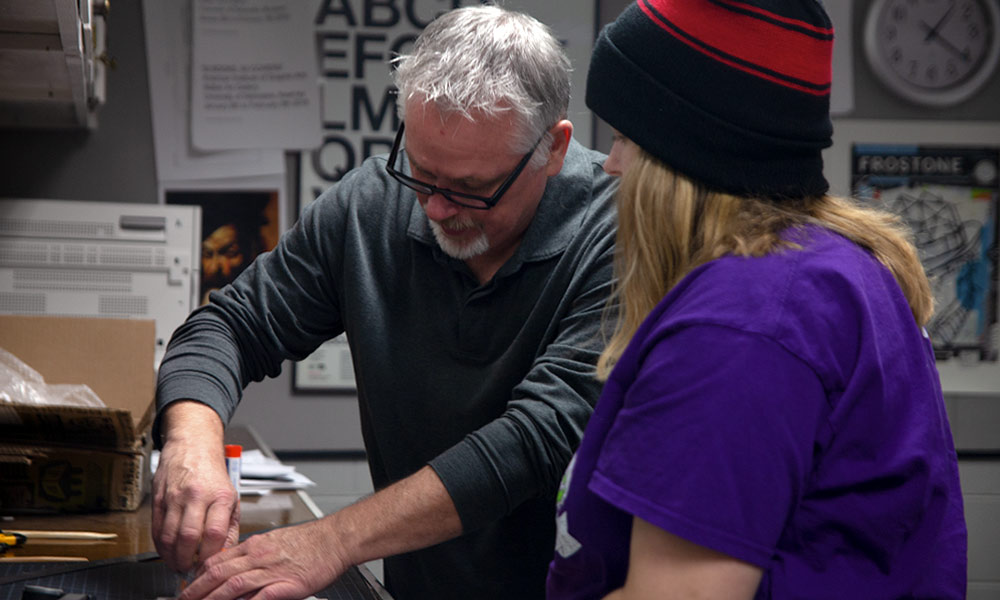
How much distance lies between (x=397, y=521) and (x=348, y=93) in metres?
2.26

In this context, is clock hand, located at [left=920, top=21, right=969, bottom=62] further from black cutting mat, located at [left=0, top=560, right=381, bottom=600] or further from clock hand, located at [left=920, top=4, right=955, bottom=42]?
black cutting mat, located at [left=0, top=560, right=381, bottom=600]

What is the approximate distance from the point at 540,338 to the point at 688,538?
2.22 ft

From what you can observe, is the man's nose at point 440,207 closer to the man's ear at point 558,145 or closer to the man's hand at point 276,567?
the man's ear at point 558,145

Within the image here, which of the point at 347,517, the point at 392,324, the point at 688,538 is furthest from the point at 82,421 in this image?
the point at 688,538

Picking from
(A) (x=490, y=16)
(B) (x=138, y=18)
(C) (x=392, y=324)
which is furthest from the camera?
(B) (x=138, y=18)

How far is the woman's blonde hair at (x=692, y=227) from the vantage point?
0.69m

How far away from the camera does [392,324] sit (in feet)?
4.43

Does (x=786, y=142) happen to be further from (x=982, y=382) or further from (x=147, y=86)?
(x=982, y=382)

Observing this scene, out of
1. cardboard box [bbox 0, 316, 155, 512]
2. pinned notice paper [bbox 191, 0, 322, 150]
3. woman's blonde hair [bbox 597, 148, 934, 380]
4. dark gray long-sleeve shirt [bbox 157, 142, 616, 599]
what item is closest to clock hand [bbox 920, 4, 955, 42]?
pinned notice paper [bbox 191, 0, 322, 150]

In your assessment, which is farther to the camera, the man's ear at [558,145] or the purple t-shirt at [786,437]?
the man's ear at [558,145]

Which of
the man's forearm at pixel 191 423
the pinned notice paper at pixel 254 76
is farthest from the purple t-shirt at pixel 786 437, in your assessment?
the pinned notice paper at pixel 254 76

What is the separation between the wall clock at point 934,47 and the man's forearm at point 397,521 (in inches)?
107

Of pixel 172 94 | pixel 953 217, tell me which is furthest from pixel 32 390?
pixel 953 217

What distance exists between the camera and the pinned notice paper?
2971mm
